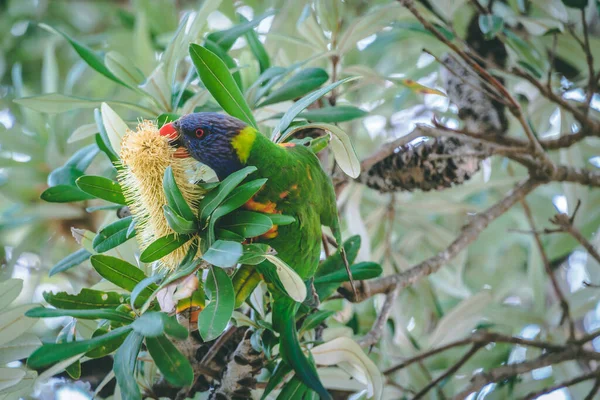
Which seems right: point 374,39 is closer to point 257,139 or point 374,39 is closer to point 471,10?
point 471,10

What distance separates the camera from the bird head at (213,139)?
82cm

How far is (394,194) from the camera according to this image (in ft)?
5.69

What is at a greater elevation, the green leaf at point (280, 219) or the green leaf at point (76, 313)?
the green leaf at point (280, 219)

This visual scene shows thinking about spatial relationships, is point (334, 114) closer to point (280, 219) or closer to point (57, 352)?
point (280, 219)

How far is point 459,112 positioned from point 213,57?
97cm

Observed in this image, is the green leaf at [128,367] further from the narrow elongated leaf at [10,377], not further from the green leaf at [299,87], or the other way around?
the green leaf at [299,87]

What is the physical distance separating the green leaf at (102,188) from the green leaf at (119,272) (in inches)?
3.4

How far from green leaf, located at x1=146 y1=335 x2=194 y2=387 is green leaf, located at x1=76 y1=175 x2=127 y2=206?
0.71 ft

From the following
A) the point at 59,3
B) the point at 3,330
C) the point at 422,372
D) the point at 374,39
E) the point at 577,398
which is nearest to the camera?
the point at 3,330

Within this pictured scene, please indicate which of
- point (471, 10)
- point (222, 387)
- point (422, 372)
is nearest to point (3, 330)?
point (222, 387)

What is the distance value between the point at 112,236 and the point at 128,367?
20 centimetres

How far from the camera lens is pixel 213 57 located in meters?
0.85

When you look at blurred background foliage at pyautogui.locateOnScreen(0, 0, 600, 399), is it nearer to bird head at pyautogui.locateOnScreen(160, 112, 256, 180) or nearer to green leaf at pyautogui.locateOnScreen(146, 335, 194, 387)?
bird head at pyautogui.locateOnScreen(160, 112, 256, 180)

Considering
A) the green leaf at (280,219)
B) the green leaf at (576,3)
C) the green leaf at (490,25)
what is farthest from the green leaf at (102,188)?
the green leaf at (576,3)
